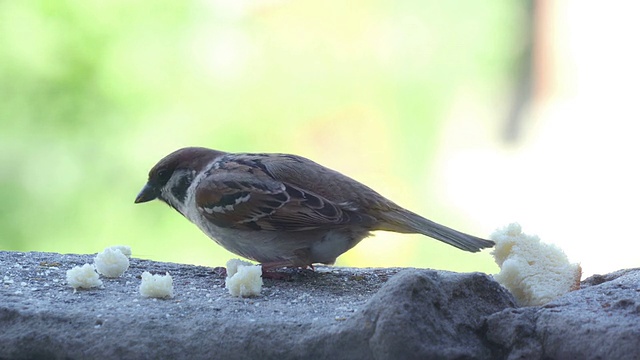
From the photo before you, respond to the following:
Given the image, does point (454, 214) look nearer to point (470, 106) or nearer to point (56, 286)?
point (470, 106)

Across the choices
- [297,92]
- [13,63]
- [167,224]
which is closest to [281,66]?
[297,92]

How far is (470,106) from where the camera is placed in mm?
6418

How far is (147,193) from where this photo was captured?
4266 mm

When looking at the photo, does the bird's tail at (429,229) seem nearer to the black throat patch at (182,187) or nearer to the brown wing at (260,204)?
the brown wing at (260,204)

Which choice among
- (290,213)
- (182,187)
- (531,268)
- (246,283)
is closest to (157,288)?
(246,283)

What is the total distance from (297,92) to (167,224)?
1196mm

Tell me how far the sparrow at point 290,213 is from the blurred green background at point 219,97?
1.85 m

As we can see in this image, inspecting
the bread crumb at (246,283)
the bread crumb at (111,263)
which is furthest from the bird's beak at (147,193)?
the bread crumb at (246,283)

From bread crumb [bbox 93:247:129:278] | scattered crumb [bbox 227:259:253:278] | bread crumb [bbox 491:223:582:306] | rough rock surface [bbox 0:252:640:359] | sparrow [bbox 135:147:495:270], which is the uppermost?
sparrow [bbox 135:147:495:270]

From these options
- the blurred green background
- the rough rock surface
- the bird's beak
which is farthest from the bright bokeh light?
the rough rock surface

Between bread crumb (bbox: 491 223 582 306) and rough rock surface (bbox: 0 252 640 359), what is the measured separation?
22 centimetres

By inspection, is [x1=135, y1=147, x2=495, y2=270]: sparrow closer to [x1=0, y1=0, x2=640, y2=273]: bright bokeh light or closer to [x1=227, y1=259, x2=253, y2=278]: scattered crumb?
[x1=227, y1=259, x2=253, y2=278]: scattered crumb

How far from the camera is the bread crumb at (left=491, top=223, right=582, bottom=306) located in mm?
3232

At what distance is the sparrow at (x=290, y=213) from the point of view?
12.5ft
